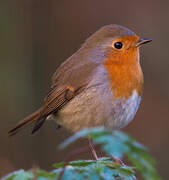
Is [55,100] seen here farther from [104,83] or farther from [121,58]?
[121,58]

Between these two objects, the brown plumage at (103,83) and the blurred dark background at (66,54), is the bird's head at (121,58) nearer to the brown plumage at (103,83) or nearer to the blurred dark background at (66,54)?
the brown plumage at (103,83)

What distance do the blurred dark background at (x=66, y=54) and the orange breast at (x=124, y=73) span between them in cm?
240

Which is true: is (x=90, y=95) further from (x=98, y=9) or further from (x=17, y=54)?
(x=98, y=9)

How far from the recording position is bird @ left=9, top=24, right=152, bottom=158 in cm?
304

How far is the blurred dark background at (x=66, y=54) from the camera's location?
5469 mm

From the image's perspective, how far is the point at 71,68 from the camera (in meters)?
3.35

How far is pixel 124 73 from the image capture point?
3.09 metres

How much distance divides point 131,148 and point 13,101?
13.5 feet

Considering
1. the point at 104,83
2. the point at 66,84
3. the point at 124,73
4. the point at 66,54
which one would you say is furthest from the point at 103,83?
the point at 66,54

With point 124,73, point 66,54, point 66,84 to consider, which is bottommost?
point 66,54

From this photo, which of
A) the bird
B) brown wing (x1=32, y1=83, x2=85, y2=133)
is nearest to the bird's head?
the bird

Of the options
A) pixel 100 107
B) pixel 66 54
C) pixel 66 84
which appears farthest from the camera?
pixel 66 54

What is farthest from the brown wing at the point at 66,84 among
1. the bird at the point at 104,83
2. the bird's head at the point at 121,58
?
the bird's head at the point at 121,58

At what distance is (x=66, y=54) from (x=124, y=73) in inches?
117
